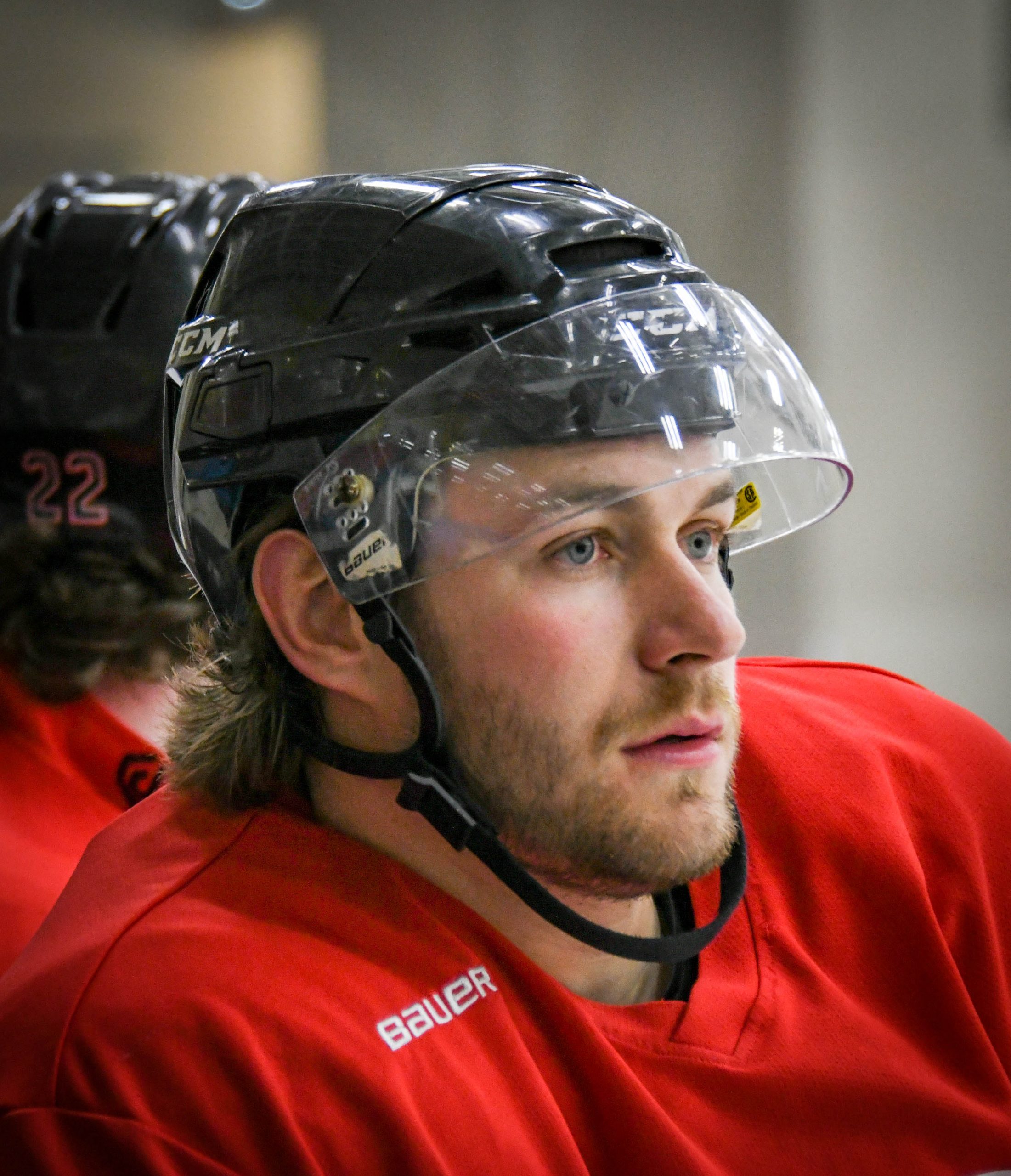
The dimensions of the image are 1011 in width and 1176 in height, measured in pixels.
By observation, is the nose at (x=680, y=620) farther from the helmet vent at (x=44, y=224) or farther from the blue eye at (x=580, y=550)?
the helmet vent at (x=44, y=224)

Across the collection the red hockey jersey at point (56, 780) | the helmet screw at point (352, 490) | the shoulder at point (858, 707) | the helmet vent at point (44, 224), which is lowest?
the red hockey jersey at point (56, 780)

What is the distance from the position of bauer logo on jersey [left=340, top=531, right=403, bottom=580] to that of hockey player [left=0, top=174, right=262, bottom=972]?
0.67 meters

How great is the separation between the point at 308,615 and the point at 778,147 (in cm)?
284

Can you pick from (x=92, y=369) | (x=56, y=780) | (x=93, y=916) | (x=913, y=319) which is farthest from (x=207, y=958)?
(x=913, y=319)

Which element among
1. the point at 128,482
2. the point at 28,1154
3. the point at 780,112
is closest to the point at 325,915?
the point at 28,1154

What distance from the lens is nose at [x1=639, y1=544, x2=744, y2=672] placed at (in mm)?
977

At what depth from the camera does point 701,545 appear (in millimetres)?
1119

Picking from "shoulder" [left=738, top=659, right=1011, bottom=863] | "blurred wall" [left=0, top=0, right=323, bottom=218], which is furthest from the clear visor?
"blurred wall" [left=0, top=0, right=323, bottom=218]

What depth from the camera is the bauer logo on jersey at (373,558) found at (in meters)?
1.00

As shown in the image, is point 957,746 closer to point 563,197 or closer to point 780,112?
point 563,197

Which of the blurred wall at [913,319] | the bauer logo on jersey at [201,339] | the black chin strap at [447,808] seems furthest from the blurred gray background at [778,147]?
the black chin strap at [447,808]

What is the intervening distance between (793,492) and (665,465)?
0.36m

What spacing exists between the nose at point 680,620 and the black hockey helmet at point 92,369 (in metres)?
0.88

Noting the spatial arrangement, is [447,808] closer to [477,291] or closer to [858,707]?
[477,291]
